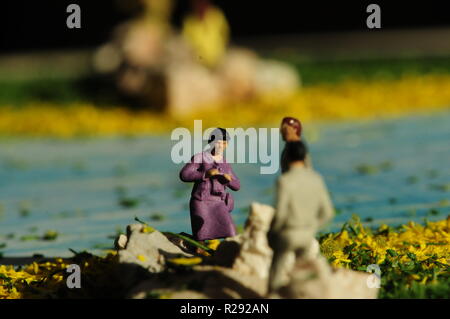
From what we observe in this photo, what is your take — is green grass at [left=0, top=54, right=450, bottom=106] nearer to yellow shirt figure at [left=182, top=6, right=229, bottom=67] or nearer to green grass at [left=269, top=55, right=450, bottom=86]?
green grass at [left=269, top=55, right=450, bottom=86]

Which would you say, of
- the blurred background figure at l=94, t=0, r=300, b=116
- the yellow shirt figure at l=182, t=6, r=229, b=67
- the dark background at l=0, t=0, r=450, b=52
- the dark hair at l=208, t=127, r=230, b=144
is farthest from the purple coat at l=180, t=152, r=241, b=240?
the dark background at l=0, t=0, r=450, b=52

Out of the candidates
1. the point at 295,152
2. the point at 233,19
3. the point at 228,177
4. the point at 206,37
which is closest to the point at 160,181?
the point at 228,177

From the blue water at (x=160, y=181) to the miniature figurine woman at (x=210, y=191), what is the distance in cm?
188

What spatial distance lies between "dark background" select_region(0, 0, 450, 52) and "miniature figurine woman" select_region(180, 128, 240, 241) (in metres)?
17.7

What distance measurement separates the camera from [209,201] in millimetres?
5500

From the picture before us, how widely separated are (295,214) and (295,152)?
1.23 ft

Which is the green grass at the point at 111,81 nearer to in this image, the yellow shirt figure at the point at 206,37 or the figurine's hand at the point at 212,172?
the yellow shirt figure at the point at 206,37

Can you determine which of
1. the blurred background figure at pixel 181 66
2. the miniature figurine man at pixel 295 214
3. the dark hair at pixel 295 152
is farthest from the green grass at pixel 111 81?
the miniature figurine man at pixel 295 214

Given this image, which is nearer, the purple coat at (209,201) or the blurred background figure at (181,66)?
the purple coat at (209,201)

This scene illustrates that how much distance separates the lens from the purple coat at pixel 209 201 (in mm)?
5430

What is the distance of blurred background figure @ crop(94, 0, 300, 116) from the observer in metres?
14.6
